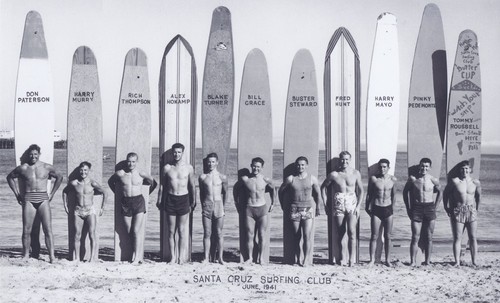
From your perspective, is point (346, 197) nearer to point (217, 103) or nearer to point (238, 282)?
point (238, 282)

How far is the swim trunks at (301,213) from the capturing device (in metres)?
5.34

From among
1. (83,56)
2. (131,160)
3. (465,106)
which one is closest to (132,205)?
(131,160)

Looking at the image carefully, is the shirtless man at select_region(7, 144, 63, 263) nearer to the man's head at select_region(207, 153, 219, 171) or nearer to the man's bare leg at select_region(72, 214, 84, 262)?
the man's bare leg at select_region(72, 214, 84, 262)

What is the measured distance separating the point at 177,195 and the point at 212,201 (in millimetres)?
346

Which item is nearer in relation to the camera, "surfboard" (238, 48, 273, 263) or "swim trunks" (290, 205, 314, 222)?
"swim trunks" (290, 205, 314, 222)

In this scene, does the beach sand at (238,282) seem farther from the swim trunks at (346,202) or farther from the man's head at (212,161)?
the man's head at (212,161)

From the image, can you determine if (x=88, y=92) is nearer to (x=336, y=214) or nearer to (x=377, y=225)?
(x=336, y=214)

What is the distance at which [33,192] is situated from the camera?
17.5 feet

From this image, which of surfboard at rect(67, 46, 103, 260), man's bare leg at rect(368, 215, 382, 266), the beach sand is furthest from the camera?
surfboard at rect(67, 46, 103, 260)

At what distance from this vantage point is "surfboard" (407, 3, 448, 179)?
5.95 meters

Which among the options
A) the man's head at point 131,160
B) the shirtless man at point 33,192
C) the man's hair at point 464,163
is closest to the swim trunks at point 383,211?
the man's hair at point 464,163

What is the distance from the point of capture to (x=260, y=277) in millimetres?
5035

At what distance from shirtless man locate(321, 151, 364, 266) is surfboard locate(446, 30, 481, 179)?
1.26m

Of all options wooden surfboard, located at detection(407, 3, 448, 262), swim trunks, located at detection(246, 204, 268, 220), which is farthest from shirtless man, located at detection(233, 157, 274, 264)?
wooden surfboard, located at detection(407, 3, 448, 262)
